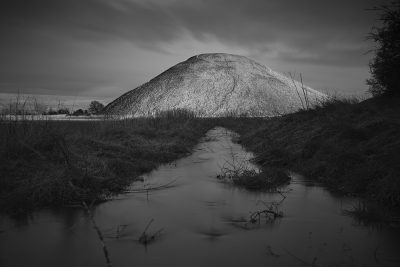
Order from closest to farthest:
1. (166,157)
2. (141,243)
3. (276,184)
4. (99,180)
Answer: (141,243) < (99,180) < (276,184) < (166,157)

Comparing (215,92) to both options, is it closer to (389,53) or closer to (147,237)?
(389,53)

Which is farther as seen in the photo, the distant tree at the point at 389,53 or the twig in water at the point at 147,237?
the distant tree at the point at 389,53

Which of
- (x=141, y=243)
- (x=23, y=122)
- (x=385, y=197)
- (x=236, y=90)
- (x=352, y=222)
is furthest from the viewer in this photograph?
(x=236, y=90)

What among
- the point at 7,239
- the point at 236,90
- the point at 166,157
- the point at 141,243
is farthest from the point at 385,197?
the point at 236,90

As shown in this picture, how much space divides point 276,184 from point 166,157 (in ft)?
18.7

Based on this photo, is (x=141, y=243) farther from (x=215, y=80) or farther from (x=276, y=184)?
(x=215, y=80)

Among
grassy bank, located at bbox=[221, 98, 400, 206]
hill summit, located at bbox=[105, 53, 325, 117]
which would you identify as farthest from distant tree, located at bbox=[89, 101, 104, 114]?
grassy bank, located at bbox=[221, 98, 400, 206]

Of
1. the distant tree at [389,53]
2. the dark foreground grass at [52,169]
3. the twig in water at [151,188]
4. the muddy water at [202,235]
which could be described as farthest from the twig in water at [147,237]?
the distant tree at [389,53]

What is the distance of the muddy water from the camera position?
152 inches

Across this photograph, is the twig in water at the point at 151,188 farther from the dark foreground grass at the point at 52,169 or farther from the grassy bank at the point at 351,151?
the grassy bank at the point at 351,151

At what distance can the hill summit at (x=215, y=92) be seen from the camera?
253 ft

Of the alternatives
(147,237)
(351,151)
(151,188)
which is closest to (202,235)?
(147,237)

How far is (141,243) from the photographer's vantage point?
4297mm

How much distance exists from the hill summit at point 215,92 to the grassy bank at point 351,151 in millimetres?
57452
